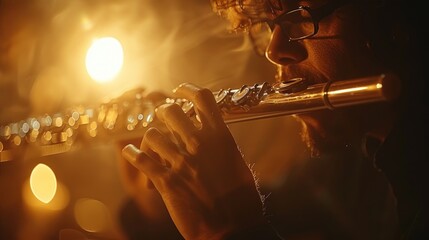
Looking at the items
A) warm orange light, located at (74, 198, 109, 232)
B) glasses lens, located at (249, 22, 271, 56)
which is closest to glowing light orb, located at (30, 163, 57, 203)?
warm orange light, located at (74, 198, 109, 232)

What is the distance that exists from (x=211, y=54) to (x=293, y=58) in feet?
2.04

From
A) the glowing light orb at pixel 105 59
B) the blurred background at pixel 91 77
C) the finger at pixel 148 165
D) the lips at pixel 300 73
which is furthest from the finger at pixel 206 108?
the glowing light orb at pixel 105 59

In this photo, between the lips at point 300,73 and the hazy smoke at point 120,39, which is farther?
the hazy smoke at point 120,39

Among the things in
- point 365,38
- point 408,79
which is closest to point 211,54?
point 365,38

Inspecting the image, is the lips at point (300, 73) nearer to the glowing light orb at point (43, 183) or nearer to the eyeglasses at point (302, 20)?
the eyeglasses at point (302, 20)

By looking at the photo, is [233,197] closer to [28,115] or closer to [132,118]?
[132,118]

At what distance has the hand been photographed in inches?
41.4

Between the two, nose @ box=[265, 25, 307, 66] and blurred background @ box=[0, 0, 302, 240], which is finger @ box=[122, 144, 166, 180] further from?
blurred background @ box=[0, 0, 302, 240]

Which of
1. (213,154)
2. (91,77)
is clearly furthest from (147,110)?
(91,77)

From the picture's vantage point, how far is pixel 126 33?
1979 mm

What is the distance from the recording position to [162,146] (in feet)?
3.58

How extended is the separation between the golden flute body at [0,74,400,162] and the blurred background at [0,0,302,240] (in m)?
0.02

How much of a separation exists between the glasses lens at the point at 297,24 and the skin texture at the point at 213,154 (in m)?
0.02

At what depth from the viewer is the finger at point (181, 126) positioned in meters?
1.05
